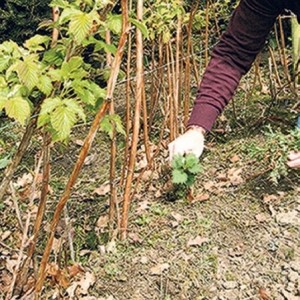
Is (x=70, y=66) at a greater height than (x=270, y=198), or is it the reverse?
(x=70, y=66)

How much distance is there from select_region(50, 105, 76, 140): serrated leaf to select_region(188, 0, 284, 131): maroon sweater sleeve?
62 cm

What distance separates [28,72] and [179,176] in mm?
1159

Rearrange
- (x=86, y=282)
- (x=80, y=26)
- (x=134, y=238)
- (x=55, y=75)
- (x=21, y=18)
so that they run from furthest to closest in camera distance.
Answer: (x=21, y=18)
(x=134, y=238)
(x=86, y=282)
(x=55, y=75)
(x=80, y=26)

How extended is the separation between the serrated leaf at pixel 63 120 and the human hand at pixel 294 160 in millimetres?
1224

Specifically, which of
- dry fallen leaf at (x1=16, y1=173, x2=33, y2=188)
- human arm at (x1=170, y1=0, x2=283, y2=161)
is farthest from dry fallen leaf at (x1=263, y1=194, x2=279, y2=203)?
dry fallen leaf at (x1=16, y1=173, x2=33, y2=188)

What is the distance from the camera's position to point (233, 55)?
227 centimetres

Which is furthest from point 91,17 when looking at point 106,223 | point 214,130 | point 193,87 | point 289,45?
point 289,45

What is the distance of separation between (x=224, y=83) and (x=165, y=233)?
822 mm

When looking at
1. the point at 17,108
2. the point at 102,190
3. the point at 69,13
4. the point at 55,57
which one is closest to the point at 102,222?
the point at 102,190

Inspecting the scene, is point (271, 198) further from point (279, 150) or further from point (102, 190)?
point (102, 190)

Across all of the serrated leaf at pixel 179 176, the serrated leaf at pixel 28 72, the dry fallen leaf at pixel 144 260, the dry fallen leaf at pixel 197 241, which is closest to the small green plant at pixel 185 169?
the serrated leaf at pixel 179 176

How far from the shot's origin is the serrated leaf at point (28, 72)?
1702 mm

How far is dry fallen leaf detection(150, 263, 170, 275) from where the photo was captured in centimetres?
249

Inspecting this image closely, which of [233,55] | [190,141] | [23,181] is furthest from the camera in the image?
[23,181]
